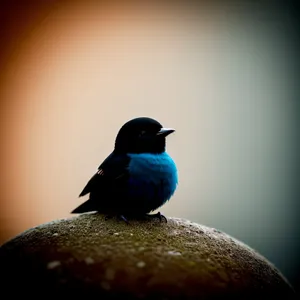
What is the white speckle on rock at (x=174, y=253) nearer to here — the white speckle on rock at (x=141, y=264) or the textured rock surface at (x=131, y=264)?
the textured rock surface at (x=131, y=264)

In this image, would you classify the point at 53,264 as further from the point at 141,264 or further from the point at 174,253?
the point at 174,253

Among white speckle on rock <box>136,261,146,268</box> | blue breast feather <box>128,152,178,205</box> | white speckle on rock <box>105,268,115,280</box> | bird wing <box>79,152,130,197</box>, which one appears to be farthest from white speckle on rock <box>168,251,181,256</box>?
bird wing <box>79,152,130,197</box>

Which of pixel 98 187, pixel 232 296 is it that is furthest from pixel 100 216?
pixel 232 296

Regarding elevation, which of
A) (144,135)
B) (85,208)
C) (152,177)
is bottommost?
(85,208)

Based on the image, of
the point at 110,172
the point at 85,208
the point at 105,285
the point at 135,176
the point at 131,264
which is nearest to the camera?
the point at 105,285

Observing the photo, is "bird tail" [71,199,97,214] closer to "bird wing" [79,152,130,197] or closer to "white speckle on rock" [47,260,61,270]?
"bird wing" [79,152,130,197]

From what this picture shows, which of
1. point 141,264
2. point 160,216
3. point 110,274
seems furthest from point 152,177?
point 110,274

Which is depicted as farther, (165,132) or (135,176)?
(165,132)

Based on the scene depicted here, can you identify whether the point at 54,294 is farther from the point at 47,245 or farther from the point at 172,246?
the point at 172,246
